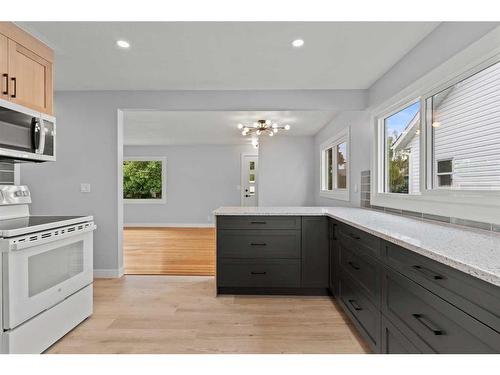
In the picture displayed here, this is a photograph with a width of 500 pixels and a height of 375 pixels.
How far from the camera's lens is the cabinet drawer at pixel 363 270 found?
5.98 ft

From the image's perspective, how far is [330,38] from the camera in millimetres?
2338

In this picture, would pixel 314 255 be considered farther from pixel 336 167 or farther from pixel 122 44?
pixel 336 167

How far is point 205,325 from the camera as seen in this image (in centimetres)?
235

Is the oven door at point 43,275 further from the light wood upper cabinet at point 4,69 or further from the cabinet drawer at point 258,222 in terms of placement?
the cabinet drawer at point 258,222

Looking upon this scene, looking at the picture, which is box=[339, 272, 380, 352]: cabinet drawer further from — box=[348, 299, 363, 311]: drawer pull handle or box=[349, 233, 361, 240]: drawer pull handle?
box=[349, 233, 361, 240]: drawer pull handle

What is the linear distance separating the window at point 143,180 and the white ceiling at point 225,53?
15.4ft

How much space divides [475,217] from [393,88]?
156cm

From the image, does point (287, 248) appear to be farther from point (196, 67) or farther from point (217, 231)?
point (196, 67)

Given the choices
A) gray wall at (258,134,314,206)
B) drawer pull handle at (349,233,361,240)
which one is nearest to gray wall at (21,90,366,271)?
drawer pull handle at (349,233,361,240)

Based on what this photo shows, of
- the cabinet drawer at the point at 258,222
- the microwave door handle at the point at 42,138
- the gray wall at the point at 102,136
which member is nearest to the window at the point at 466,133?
the cabinet drawer at the point at 258,222

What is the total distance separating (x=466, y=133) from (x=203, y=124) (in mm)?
4272

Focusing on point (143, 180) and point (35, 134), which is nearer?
point (35, 134)

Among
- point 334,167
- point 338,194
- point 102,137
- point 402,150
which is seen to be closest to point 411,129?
point 402,150

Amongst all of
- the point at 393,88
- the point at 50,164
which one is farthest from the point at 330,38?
the point at 50,164
